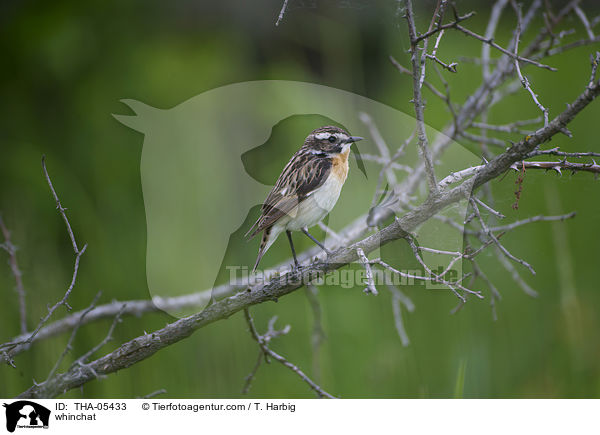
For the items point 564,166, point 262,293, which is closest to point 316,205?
point 262,293

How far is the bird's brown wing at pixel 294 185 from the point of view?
4.91 feet

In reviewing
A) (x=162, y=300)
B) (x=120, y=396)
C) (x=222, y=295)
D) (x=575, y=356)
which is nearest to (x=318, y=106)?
(x=222, y=295)

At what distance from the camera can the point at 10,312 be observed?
5.99 ft

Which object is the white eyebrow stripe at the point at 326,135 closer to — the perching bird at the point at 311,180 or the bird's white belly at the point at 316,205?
the perching bird at the point at 311,180

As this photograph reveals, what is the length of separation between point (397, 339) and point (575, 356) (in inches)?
24.7

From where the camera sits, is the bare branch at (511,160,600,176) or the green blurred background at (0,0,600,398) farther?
the green blurred background at (0,0,600,398)

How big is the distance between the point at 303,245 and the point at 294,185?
62cm

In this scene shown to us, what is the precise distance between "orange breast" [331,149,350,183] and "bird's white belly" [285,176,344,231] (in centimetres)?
1

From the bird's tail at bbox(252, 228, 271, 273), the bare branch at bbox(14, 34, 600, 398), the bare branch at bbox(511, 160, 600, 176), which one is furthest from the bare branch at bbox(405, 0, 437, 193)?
the bird's tail at bbox(252, 228, 271, 273)

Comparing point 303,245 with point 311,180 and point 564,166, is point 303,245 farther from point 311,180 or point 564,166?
point 564,166

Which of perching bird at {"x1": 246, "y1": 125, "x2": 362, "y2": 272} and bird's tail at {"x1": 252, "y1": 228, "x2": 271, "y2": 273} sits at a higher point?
perching bird at {"x1": 246, "y1": 125, "x2": 362, "y2": 272}

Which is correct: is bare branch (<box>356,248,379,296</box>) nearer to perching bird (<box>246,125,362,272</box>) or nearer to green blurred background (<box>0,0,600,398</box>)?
perching bird (<box>246,125,362,272</box>)

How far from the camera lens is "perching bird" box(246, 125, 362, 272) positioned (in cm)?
150
